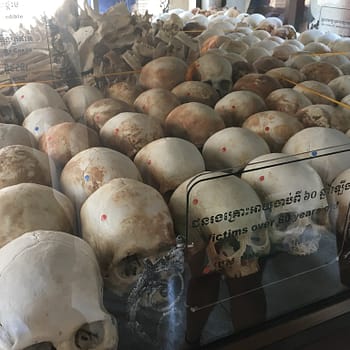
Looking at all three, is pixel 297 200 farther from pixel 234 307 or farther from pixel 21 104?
pixel 21 104

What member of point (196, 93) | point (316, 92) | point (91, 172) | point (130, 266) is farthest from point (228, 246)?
point (316, 92)

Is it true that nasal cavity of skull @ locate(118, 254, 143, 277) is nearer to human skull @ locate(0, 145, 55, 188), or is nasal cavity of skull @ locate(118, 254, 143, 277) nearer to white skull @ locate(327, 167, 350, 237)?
human skull @ locate(0, 145, 55, 188)

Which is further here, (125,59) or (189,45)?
(189,45)

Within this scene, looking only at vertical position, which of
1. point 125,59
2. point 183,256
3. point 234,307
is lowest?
point 234,307

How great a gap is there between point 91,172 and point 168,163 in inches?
5.4

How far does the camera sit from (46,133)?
97 centimetres

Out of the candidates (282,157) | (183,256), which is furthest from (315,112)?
(183,256)

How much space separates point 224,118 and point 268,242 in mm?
438

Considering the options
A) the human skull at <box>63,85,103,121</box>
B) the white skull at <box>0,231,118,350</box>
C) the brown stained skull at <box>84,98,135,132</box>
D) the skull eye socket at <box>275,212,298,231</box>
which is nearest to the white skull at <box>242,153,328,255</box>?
the skull eye socket at <box>275,212,298,231</box>

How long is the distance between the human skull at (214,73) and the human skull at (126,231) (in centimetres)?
72

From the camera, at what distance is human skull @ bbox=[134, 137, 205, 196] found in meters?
0.83

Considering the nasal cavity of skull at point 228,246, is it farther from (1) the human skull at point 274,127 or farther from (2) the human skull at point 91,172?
(1) the human skull at point 274,127

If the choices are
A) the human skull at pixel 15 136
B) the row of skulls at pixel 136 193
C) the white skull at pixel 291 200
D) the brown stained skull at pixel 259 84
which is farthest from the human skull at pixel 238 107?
the human skull at pixel 15 136

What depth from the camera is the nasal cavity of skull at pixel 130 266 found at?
0.69 meters
